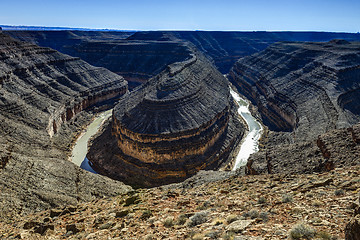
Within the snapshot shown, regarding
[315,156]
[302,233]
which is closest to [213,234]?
[302,233]

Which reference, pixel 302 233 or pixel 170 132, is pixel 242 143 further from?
pixel 302 233

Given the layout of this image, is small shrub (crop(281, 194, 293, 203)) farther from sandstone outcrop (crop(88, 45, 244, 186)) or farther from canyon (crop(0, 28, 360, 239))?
sandstone outcrop (crop(88, 45, 244, 186))

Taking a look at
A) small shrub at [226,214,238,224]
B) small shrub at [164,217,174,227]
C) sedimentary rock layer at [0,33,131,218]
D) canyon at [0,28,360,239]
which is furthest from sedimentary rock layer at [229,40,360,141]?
sedimentary rock layer at [0,33,131,218]

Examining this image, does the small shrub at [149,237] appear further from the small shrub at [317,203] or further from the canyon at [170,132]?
the small shrub at [317,203]

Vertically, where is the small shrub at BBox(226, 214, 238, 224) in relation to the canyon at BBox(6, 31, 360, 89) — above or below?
below

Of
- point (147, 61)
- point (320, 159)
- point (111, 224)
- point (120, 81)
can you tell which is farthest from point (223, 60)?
point (111, 224)

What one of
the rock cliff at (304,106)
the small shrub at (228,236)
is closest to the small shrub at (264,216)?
the small shrub at (228,236)

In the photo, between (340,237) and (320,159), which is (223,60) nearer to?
(320,159)
